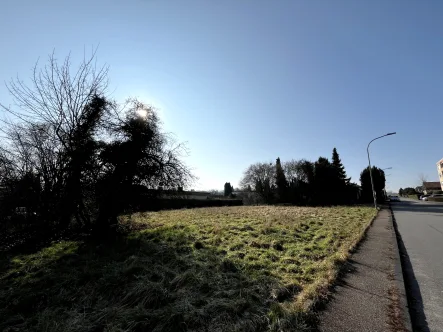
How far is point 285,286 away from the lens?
4.32m

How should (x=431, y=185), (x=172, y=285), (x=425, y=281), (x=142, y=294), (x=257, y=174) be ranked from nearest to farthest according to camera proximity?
(x=142, y=294), (x=172, y=285), (x=425, y=281), (x=257, y=174), (x=431, y=185)

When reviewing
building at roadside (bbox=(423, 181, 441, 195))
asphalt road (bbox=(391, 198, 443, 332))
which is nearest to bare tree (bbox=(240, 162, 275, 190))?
asphalt road (bbox=(391, 198, 443, 332))

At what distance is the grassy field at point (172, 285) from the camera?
11.2 feet

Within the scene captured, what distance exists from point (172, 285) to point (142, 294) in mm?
612

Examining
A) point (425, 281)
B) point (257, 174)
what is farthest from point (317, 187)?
point (425, 281)

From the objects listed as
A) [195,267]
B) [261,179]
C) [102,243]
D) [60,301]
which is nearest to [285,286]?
[195,267]

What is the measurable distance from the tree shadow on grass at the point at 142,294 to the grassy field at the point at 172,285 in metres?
0.02

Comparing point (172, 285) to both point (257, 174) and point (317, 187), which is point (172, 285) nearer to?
point (317, 187)

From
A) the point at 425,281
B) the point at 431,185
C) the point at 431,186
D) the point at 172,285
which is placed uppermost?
the point at 431,185

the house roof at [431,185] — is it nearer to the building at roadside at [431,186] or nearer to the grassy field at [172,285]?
the building at roadside at [431,186]

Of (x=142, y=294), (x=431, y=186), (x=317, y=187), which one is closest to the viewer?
(x=142, y=294)

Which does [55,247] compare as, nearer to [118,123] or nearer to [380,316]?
[118,123]

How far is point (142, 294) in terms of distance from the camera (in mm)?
4219

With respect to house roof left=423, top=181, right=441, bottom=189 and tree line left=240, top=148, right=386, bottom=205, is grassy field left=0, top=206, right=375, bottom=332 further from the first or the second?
house roof left=423, top=181, right=441, bottom=189
